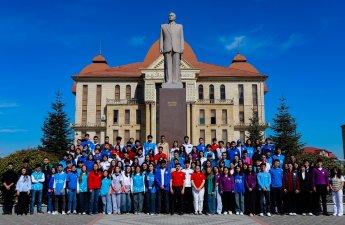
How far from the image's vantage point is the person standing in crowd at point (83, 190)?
1245cm

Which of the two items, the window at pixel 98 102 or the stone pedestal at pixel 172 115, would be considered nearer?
the stone pedestal at pixel 172 115

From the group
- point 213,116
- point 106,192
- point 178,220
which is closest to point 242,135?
point 213,116

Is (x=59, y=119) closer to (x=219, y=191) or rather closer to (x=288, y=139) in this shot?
(x=288, y=139)

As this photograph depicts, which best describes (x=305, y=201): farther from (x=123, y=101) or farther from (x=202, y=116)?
(x=123, y=101)

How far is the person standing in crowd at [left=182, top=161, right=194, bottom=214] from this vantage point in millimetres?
12266

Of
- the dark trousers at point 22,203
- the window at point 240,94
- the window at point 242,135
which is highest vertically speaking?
the window at point 240,94

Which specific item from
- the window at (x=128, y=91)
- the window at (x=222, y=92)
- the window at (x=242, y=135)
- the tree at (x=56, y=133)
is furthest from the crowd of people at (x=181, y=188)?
the window at (x=222, y=92)

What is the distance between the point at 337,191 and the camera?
1234cm

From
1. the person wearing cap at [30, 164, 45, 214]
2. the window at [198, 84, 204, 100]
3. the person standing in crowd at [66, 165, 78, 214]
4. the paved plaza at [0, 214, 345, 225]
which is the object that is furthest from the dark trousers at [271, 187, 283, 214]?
the window at [198, 84, 204, 100]

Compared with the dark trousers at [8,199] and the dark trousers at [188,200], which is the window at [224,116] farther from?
the dark trousers at [8,199]

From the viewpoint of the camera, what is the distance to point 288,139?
35.9 m

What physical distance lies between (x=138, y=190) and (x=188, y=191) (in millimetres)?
1595

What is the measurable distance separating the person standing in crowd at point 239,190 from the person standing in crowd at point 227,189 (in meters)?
0.14

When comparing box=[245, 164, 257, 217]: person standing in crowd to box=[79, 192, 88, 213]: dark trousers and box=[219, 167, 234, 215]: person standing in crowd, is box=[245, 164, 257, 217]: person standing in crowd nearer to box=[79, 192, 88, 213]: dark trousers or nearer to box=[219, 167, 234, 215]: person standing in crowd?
box=[219, 167, 234, 215]: person standing in crowd
